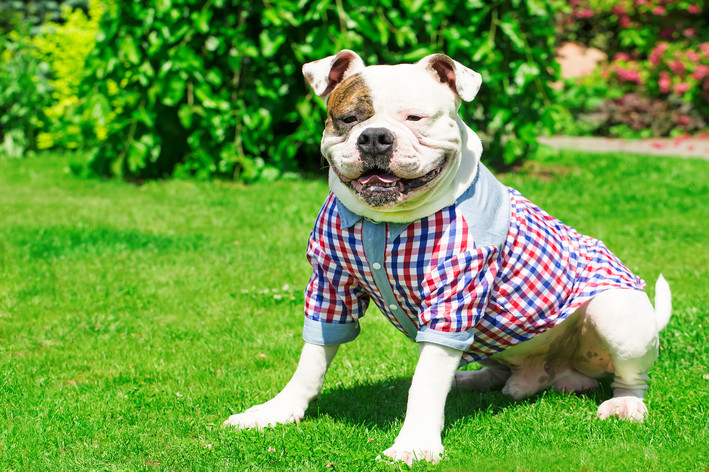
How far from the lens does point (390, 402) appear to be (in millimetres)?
3215

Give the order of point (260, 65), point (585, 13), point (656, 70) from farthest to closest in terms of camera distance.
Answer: point (585, 13) < point (656, 70) < point (260, 65)

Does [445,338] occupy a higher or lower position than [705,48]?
lower

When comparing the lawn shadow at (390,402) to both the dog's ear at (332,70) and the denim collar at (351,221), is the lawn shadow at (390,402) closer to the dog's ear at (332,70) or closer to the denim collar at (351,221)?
the denim collar at (351,221)

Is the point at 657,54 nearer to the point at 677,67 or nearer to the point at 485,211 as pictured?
the point at 677,67

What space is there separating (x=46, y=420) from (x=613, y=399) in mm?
2268

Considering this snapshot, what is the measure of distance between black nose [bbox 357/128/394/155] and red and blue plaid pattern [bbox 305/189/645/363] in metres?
0.32

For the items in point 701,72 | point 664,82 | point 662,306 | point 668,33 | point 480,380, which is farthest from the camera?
point 668,33

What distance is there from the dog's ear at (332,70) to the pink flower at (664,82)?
1023 centimetres

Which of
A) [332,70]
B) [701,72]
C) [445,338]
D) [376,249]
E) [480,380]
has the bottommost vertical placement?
[480,380]

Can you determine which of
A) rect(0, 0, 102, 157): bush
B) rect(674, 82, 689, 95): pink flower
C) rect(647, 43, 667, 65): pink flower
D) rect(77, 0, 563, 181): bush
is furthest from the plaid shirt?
rect(647, 43, 667, 65): pink flower

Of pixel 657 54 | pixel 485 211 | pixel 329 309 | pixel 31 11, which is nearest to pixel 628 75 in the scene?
pixel 657 54

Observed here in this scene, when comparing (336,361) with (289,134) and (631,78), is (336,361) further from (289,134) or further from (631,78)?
(631,78)

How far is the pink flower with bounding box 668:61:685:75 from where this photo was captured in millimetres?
11516

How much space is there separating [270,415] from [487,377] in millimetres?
1100
